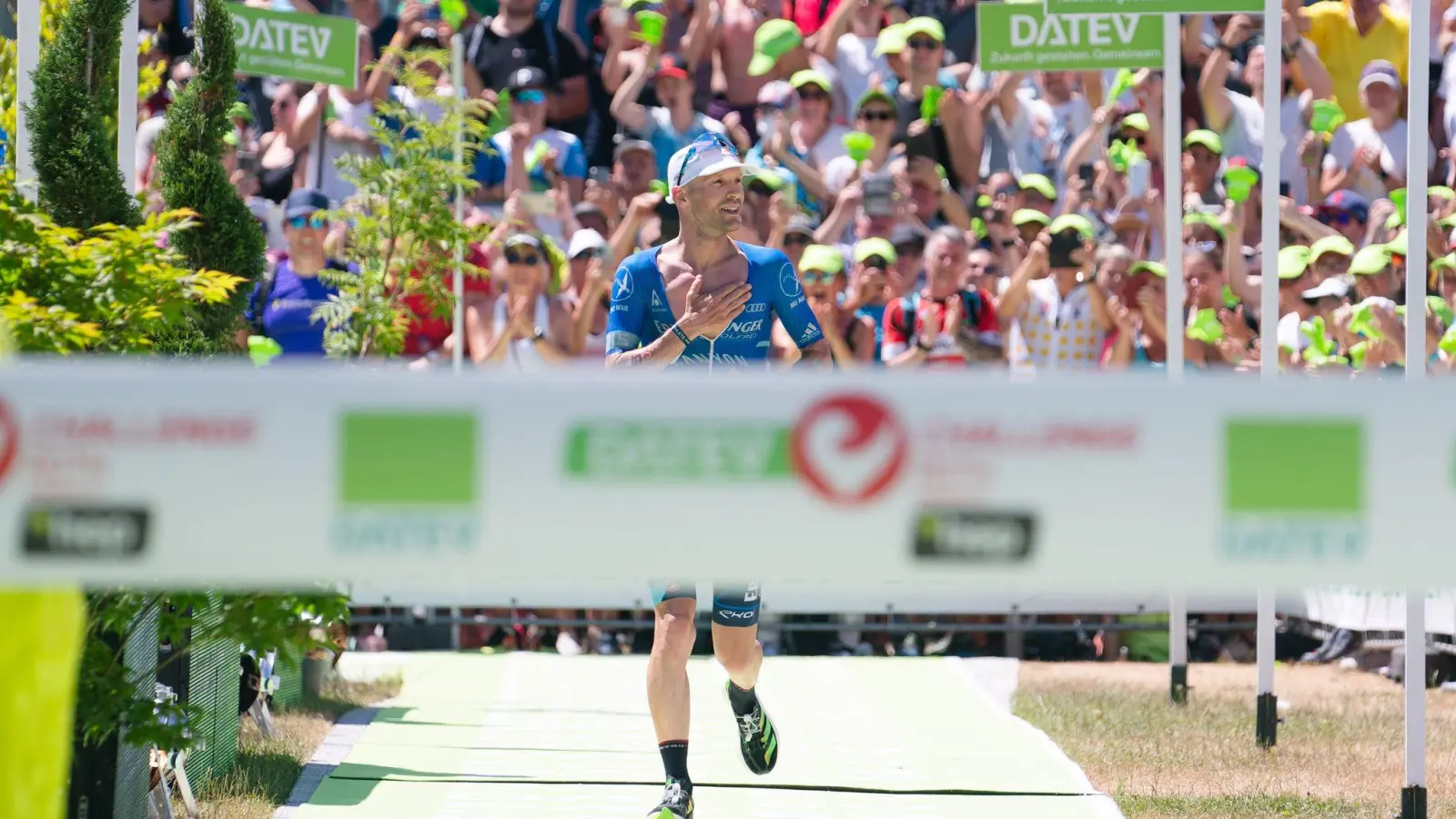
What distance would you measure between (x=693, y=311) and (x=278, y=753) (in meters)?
3.20

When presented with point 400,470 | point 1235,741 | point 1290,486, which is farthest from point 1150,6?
point 400,470

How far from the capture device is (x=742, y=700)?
25.1 ft

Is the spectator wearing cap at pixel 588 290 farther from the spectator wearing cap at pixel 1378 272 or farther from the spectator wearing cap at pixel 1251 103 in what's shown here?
the spectator wearing cap at pixel 1251 103

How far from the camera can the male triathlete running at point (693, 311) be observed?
7.04m

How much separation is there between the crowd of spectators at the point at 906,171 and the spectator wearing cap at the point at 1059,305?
0.02m

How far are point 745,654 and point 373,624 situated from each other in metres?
7.28

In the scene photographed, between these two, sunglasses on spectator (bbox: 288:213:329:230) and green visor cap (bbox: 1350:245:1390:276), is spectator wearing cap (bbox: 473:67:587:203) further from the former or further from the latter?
green visor cap (bbox: 1350:245:1390:276)

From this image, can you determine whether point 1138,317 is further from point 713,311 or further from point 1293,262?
point 713,311

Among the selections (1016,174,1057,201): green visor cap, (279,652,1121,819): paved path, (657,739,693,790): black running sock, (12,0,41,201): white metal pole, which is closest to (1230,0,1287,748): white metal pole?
(279,652,1121,819): paved path

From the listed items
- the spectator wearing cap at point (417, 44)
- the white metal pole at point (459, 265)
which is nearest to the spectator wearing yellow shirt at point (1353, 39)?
the spectator wearing cap at point (417, 44)

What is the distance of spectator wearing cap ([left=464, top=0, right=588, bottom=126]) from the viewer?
16.6 meters

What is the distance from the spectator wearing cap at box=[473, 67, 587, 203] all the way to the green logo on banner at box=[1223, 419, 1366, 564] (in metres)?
12.7

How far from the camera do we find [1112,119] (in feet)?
51.8

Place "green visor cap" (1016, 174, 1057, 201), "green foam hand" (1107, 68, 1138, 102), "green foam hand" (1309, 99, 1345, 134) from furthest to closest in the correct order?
"green foam hand" (1107, 68, 1138, 102)
"green foam hand" (1309, 99, 1345, 134)
"green visor cap" (1016, 174, 1057, 201)
